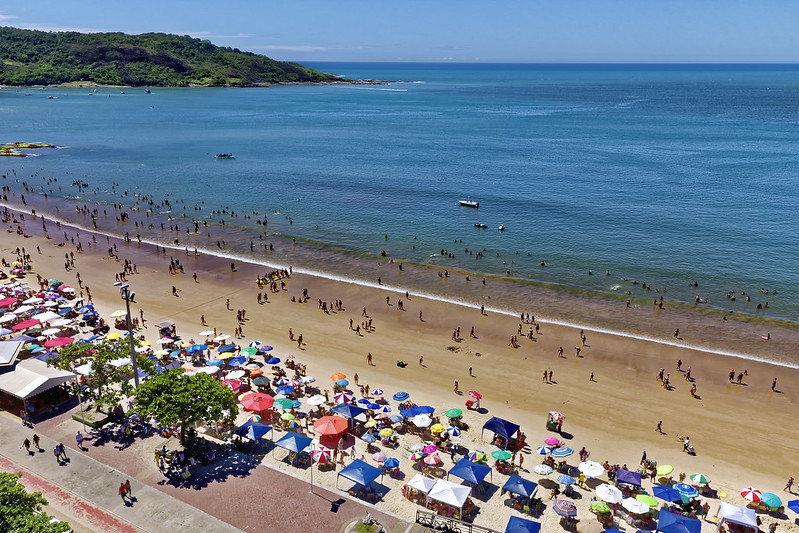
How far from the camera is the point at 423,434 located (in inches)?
1198

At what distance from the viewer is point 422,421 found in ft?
99.3

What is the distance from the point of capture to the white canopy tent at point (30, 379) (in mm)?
28547

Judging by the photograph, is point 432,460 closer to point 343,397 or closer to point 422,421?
point 422,421

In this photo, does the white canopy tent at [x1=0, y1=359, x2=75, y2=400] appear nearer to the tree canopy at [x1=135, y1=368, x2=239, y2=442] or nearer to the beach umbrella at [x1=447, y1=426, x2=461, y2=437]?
the tree canopy at [x1=135, y1=368, x2=239, y2=442]

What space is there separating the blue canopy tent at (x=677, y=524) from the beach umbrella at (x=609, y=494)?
1.86m

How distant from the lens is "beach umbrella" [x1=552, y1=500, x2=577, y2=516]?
23938 mm

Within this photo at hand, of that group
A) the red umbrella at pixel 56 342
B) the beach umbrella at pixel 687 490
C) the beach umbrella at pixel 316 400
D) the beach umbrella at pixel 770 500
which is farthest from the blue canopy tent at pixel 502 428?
the red umbrella at pixel 56 342

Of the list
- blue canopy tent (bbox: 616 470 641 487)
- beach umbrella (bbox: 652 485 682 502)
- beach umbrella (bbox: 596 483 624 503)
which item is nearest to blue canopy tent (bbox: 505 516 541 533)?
beach umbrella (bbox: 596 483 624 503)

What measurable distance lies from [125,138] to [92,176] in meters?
47.8

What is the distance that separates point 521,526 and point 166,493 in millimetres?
15054

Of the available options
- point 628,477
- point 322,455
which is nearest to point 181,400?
point 322,455

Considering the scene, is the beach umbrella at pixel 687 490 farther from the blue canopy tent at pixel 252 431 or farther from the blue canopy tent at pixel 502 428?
the blue canopy tent at pixel 252 431

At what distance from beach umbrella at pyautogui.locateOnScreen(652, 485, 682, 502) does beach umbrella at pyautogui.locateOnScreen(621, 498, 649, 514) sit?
1021 mm

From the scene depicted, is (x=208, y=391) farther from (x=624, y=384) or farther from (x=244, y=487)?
(x=624, y=384)
